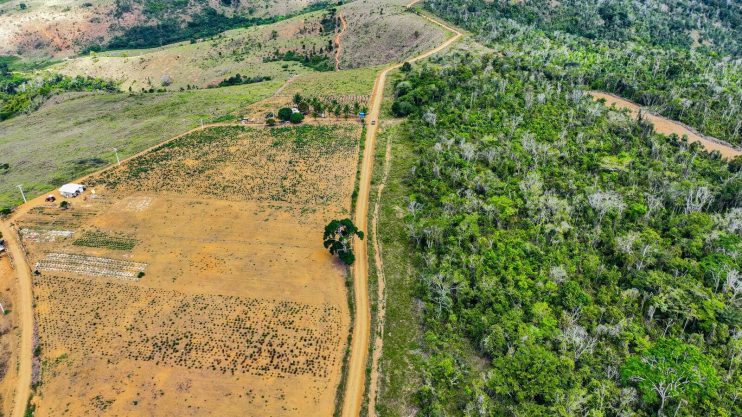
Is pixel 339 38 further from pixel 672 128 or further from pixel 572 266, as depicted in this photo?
pixel 572 266

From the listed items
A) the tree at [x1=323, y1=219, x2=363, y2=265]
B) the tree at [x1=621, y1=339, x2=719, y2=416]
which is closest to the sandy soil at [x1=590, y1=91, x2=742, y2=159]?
the tree at [x1=621, y1=339, x2=719, y2=416]

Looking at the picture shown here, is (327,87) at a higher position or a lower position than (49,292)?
higher

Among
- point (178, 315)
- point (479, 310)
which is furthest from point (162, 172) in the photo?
point (479, 310)

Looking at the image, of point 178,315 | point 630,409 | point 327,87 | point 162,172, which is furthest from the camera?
point 327,87

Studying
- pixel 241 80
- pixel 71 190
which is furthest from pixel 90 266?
pixel 241 80

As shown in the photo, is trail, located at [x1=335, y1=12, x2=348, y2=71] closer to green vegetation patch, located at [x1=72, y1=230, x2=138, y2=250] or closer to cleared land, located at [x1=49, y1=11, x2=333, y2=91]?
cleared land, located at [x1=49, y1=11, x2=333, y2=91]

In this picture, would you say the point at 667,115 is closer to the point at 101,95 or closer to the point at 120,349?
the point at 120,349
